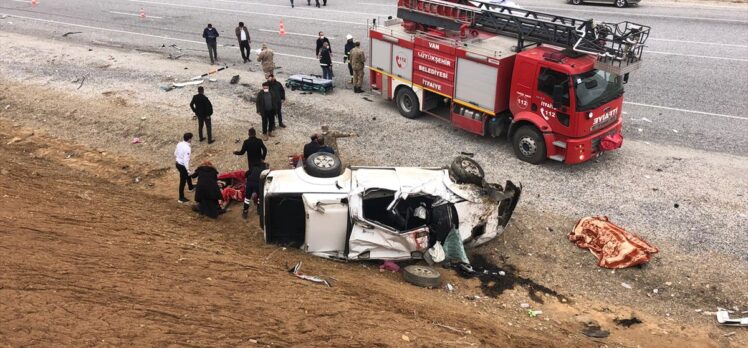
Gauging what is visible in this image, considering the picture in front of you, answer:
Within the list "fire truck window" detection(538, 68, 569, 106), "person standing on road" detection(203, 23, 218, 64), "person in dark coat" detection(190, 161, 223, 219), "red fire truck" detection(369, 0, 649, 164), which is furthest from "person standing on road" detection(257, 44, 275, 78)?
"fire truck window" detection(538, 68, 569, 106)

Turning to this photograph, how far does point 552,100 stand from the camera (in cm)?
1207

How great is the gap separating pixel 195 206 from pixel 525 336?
671 cm

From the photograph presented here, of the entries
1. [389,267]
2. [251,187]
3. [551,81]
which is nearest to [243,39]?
[251,187]

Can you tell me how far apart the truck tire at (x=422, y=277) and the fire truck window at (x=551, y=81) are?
5182 millimetres

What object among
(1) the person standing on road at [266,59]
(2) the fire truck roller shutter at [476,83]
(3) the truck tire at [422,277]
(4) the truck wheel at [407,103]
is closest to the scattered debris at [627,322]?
(3) the truck tire at [422,277]

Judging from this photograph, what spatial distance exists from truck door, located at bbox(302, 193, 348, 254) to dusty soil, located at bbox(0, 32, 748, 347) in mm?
333

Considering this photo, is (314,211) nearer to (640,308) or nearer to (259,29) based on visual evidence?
(640,308)

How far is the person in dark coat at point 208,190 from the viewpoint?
33.4 feet

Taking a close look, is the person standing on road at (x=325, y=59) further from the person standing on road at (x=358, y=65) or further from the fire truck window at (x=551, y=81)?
the fire truck window at (x=551, y=81)

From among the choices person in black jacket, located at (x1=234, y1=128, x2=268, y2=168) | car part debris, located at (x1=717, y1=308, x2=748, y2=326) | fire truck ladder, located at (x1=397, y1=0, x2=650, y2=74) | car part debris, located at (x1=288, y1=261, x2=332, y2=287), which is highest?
fire truck ladder, located at (x1=397, y1=0, x2=650, y2=74)

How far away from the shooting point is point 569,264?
968cm

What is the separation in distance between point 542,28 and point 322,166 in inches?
258

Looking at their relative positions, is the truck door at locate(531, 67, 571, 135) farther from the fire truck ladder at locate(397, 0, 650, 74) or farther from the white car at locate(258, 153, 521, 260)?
the white car at locate(258, 153, 521, 260)

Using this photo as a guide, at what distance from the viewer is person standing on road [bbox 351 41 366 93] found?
1678 cm
